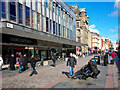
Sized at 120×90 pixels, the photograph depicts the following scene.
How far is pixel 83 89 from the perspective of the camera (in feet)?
23.0

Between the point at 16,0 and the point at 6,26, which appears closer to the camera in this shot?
the point at 6,26

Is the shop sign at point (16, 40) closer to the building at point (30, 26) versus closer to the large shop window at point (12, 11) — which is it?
the building at point (30, 26)

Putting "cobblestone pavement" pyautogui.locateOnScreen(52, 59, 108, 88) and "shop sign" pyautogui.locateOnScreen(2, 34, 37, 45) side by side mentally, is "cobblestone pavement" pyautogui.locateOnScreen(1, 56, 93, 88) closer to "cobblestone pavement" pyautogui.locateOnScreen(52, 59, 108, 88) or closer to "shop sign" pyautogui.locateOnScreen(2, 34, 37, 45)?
"cobblestone pavement" pyautogui.locateOnScreen(52, 59, 108, 88)

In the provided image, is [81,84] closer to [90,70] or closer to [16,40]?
[90,70]

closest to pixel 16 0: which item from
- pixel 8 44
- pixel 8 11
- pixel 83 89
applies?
pixel 8 11

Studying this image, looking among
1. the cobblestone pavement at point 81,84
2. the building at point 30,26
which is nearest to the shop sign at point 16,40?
the building at point 30,26

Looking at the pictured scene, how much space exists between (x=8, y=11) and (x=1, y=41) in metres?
3.59

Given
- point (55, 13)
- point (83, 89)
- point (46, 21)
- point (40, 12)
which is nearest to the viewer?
point (83, 89)

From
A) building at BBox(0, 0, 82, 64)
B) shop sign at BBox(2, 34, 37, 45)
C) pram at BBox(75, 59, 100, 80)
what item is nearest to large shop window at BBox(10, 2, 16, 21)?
building at BBox(0, 0, 82, 64)

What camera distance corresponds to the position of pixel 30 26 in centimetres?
2038

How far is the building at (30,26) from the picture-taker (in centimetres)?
1587

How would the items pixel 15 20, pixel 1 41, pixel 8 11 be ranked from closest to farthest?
pixel 1 41
pixel 8 11
pixel 15 20

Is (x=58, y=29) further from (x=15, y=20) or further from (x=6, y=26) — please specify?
(x=6, y=26)

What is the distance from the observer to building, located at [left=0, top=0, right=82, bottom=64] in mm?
15867
